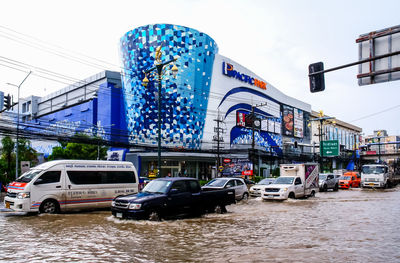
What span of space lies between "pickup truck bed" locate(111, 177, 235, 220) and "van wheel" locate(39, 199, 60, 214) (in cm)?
330

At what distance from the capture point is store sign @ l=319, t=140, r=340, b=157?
49.0 metres

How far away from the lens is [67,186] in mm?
15109

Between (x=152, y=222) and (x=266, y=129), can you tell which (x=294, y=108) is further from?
(x=152, y=222)

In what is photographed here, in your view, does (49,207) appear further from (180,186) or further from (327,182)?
(327,182)

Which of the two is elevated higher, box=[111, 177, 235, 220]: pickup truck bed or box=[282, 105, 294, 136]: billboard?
box=[282, 105, 294, 136]: billboard

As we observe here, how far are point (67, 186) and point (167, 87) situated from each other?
41616 mm

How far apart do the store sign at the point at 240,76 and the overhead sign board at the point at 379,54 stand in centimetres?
5512

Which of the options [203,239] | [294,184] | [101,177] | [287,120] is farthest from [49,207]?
[287,120]

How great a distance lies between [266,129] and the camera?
81188mm

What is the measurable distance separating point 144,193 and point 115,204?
1.11 meters

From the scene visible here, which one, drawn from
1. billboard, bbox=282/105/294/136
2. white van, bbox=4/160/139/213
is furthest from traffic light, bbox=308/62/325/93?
billboard, bbox=282/105/294/136

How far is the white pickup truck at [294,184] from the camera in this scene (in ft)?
70.6

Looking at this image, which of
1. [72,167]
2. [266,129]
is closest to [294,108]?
[266,129]

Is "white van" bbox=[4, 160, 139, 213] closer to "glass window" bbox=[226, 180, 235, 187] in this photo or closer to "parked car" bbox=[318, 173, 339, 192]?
"glass window" bbox=[226, 180, 235, 187]
